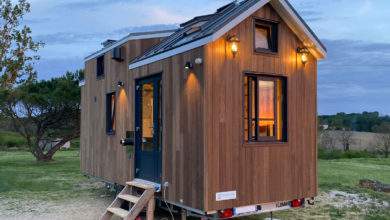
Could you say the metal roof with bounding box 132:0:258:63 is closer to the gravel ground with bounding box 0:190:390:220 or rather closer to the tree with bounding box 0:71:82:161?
the gravel ground with bounding box 0:190:390:220

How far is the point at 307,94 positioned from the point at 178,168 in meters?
2.66

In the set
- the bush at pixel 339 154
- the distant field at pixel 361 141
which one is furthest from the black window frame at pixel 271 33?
the distant field at pixel 361 141

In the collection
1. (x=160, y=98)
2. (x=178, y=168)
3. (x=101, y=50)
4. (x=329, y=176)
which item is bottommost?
(x=329, y=176)

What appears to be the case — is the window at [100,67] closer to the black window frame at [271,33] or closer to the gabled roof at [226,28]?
the gabled roof at [226,28]

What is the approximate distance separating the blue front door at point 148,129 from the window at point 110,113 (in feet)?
5.83

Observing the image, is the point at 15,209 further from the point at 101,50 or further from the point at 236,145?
the point at 236,145

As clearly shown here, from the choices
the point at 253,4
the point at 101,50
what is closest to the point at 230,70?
the point at 253,4

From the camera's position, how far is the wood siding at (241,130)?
6.72m

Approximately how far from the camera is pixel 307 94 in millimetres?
8031

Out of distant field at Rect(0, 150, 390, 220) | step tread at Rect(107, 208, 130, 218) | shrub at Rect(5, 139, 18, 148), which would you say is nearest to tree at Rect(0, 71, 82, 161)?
distant field at Rect(0, 150, 390, 220)

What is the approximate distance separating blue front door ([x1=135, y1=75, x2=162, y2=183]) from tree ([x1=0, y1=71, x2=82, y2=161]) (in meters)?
14.2

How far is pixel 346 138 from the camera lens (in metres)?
31.1

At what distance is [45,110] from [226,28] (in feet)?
59.0

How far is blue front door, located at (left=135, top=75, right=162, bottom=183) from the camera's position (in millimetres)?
8156
